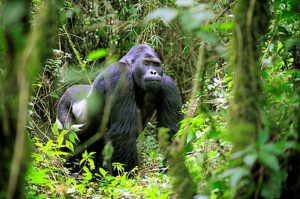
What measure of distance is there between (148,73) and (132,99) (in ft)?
0.94

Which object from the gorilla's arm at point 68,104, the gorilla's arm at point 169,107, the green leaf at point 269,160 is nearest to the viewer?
the green leaf at point 269,160

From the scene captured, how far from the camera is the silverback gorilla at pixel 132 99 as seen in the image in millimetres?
3453

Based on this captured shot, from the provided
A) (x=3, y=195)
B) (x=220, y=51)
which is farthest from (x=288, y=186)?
(x=3, y=195)

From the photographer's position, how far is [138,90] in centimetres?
364


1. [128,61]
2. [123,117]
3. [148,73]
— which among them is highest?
[128,61]

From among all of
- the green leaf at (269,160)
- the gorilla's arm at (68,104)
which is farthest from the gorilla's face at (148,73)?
the green leaf at (269,160)

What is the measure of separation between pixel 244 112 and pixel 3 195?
31.2 inches

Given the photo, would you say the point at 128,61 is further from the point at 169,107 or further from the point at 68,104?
the point at 68,104

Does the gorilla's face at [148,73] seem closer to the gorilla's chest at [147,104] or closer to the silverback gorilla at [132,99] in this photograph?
the silverback gorilla at [132,99]

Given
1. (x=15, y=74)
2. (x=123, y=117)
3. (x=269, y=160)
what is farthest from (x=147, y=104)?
(x=269, y=160)

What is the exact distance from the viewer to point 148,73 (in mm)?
3457

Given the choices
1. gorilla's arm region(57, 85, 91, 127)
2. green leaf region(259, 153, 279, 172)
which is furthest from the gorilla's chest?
green leaf region(259, 153, 279, 172)

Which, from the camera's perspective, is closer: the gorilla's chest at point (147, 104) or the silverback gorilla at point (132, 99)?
the silverback gorilla at point (132, 99)

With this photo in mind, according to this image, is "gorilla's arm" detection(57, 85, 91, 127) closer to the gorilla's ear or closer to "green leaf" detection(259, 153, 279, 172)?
the gorilla's ear
